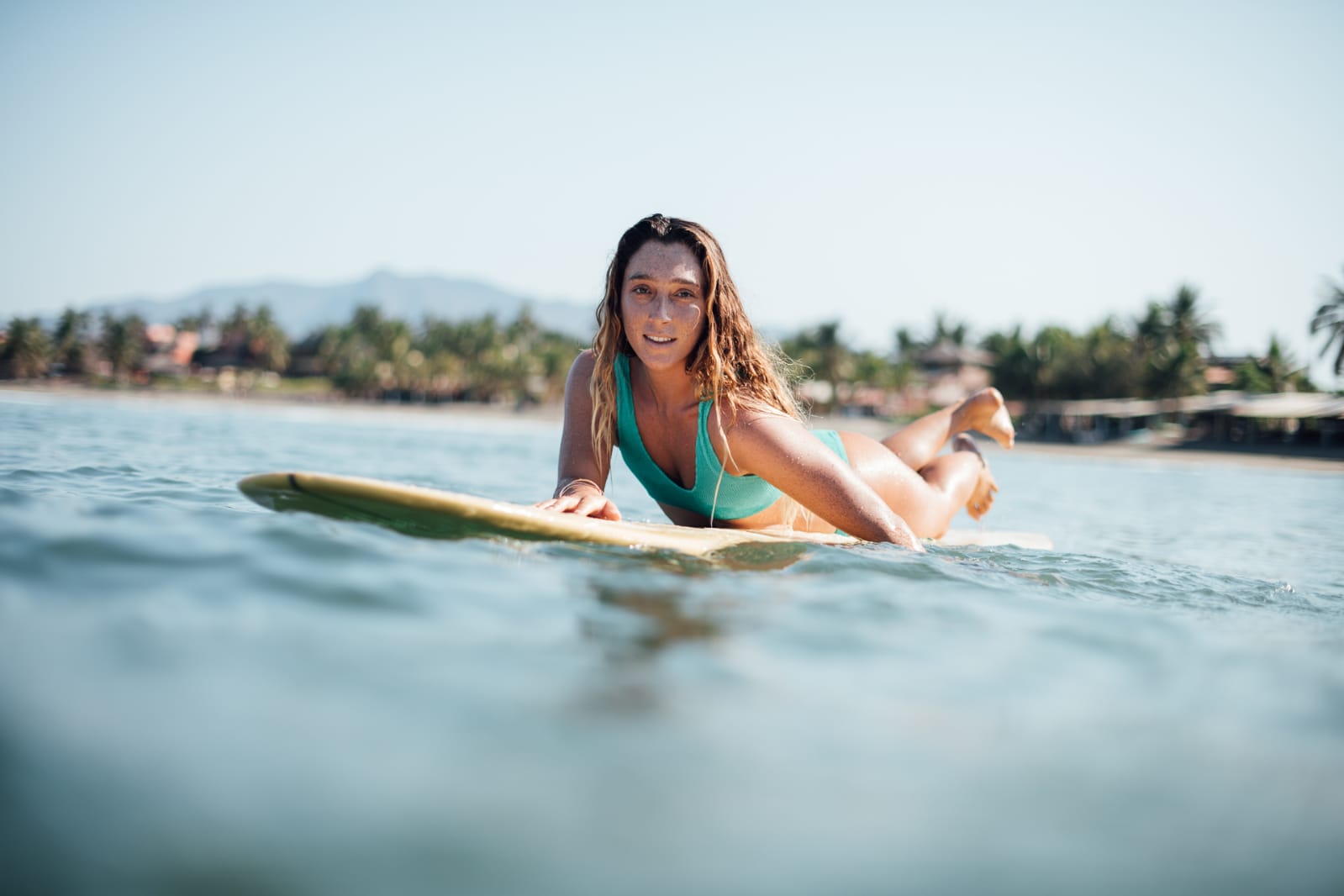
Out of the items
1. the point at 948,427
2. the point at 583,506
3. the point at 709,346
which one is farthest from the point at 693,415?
the point at 948,427

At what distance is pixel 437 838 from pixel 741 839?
12.7 inches

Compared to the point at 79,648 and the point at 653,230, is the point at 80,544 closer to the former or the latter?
the point at 79,648

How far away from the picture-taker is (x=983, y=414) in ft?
15.4

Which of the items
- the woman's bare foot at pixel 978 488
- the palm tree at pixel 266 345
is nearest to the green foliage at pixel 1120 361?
the woman's bare foot at pixel 978 488

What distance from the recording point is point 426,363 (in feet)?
231

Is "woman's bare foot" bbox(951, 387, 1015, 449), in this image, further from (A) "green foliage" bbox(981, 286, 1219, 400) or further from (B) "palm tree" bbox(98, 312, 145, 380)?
(B) "palm tree" bbox(98, 312, 145, 380)

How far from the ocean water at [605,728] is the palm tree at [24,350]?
3121 inches

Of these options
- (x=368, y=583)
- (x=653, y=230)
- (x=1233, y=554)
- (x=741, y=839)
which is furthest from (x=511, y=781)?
(x=1233, y=554)

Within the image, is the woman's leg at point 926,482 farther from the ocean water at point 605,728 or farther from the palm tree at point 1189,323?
the palm tree at point 1189,323

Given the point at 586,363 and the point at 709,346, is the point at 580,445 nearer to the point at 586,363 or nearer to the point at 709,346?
the point at 586,363

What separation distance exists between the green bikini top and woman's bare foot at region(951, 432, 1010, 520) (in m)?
1.66

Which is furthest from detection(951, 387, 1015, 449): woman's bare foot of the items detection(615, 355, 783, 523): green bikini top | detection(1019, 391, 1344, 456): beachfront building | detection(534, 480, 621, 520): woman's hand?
detection(1019, 391, 1344, 456): beachfront building

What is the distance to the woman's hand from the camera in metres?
2.91

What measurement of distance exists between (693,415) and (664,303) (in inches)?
15.7
